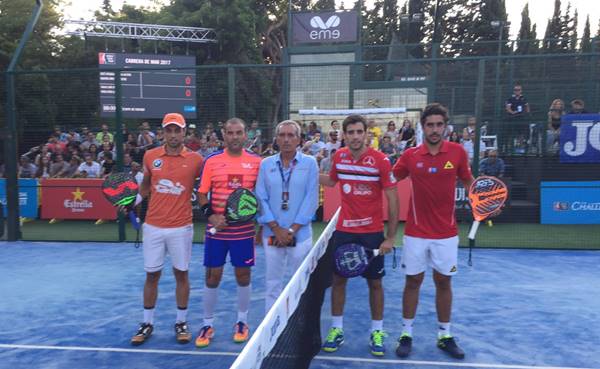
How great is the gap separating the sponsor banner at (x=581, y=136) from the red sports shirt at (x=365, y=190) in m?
6.94

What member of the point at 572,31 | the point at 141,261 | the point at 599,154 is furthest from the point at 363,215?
the point at 572,31

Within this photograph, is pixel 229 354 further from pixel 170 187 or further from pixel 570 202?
pixel 570 202

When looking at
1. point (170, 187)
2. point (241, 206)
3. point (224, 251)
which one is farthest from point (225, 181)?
point (224, 251)

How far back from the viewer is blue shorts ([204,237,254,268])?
4.84 meters

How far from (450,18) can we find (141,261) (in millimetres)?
49815

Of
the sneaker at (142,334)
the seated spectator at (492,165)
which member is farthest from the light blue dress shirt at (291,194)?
the seated spectator at (492,165)

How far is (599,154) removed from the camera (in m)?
9.67

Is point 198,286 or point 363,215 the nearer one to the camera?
point 363,215

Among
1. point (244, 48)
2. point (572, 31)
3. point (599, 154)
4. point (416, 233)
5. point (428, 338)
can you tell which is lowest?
point (428, 338)

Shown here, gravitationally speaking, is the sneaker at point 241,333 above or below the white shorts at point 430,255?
below

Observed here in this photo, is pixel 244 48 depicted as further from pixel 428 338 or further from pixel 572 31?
pixel 572 31

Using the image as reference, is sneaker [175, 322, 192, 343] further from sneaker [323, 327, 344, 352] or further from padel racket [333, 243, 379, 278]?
padel racket [333, 243, 379, 278]

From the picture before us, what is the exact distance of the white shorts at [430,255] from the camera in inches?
179

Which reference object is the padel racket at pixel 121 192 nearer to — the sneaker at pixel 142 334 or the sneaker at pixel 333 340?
the sneaker at pixel 142 334
